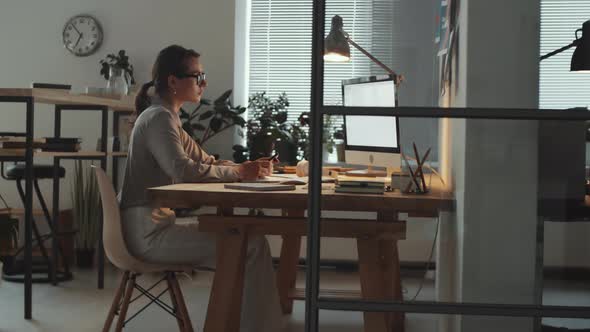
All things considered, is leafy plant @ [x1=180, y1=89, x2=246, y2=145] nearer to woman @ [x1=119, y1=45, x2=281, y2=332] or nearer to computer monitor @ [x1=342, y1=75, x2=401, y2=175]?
woman @ [x1=119, y1=45, x2=281, y2=332]

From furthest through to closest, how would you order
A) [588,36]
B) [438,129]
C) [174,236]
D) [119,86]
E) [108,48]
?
1. [108,48]
2. [119,86]
3. [174,236]
4. [438,129]
5. [588,36]

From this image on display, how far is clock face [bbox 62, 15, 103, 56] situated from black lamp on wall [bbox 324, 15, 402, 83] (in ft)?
15.2

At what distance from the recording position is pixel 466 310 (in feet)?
5.73

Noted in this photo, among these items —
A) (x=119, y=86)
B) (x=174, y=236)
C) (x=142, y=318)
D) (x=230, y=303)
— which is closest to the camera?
(x=230, y=303)

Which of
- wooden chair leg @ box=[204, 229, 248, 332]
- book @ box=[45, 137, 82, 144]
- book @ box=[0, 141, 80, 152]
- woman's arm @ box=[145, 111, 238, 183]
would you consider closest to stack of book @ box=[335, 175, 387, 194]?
wooden chair leg @ box=[204, 229, 248, 332]

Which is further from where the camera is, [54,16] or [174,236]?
[54,16]

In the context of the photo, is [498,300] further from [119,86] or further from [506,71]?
[119,86]

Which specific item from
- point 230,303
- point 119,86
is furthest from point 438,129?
point 119,86

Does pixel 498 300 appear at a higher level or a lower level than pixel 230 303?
higher

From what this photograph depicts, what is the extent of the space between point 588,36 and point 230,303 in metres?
1.65

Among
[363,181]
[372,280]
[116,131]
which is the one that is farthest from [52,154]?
[372,280]

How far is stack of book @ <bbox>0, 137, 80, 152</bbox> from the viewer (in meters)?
4.38

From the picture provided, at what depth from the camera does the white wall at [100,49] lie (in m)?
6.01

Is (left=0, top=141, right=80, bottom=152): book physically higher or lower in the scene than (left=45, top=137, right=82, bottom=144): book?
lower
